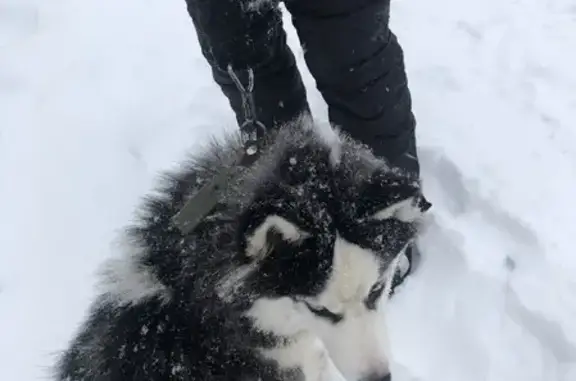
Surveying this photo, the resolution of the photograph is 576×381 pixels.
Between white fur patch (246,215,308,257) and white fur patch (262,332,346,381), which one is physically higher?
white fur patch (246,215,308,257)

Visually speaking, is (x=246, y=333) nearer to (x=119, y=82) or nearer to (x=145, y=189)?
(x=145, y=189)

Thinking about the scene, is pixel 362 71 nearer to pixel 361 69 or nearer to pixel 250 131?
pixel 361 69

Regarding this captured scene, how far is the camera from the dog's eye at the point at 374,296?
156cm

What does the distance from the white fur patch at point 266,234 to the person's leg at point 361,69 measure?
2.40 ft

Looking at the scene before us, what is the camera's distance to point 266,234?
1.33 m

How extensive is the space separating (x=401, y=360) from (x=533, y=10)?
1847 millimetres

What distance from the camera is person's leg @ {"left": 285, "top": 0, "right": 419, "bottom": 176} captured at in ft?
6.11

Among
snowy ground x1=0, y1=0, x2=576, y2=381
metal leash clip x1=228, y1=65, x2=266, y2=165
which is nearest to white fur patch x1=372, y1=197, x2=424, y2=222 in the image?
metal leash clip x1=228, y1=65, x2=266, y2=165

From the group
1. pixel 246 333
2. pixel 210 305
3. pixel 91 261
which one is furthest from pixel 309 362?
pixel 91 261

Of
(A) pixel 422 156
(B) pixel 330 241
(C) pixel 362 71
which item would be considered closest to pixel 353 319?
(B) pixel 330 241

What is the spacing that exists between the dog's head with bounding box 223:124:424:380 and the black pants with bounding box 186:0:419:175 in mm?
418

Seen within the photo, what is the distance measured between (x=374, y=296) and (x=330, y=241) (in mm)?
263

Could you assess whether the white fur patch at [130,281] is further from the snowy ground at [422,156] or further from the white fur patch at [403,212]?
the snowy ground at [422,156]

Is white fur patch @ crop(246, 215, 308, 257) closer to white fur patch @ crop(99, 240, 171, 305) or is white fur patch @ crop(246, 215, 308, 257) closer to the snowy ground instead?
white fur patch @ crop(99, 240, 171, 305)
